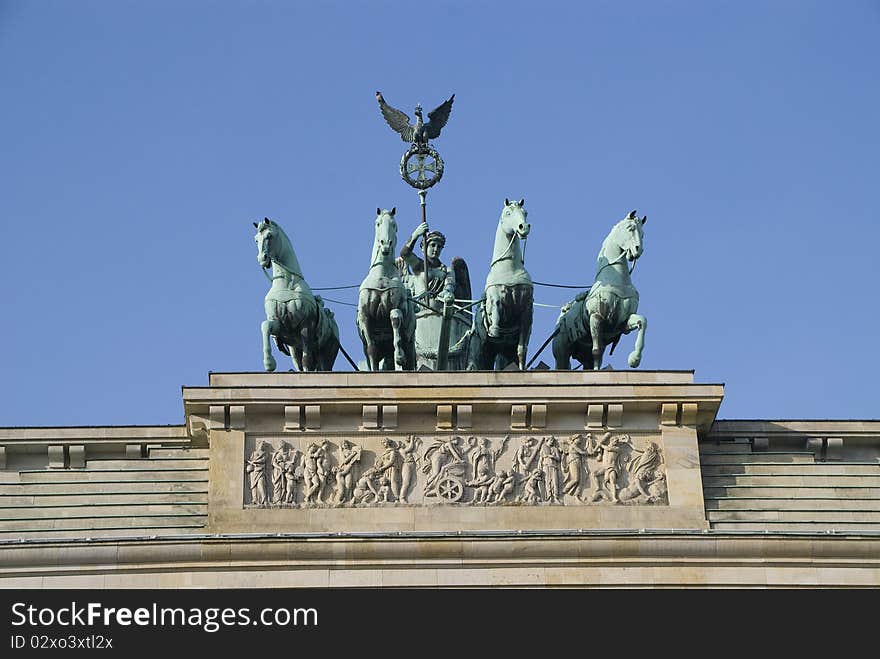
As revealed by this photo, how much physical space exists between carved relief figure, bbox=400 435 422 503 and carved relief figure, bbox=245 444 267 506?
1.91m

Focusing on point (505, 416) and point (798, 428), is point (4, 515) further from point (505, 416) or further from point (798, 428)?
point (798, 428)

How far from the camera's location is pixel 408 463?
37.3 m

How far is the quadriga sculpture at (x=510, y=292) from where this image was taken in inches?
1545

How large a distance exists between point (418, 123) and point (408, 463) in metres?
8.48

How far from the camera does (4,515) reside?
122 ft

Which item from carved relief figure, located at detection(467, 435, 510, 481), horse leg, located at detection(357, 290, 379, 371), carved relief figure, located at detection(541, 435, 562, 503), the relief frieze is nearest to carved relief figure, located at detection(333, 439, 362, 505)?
the relief frieze

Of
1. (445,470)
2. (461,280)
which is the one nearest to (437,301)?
(461,280)

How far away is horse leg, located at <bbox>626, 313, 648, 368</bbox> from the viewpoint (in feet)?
128

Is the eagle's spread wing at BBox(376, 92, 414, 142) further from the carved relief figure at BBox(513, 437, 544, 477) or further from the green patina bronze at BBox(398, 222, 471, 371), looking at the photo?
the carved relief figure at BBox(513, 437, 544, 477)

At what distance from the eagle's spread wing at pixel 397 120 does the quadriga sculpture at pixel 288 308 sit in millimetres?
4997

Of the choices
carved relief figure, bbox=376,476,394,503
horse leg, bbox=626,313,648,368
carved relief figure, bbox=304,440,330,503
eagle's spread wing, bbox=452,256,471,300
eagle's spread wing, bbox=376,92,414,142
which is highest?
eagle's spread wing, bbox=376,92,414,142

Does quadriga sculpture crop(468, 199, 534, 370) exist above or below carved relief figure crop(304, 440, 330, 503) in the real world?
above

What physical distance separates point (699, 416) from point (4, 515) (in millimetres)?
9814
